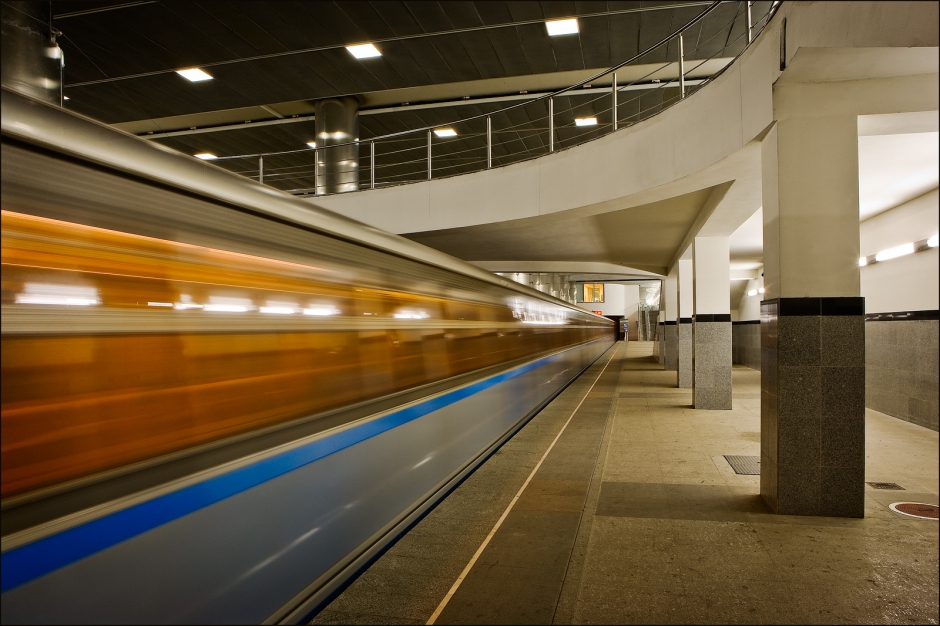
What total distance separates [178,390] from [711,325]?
1070 cm

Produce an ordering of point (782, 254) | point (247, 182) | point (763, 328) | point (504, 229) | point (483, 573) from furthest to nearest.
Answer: point (504, 229), point (763, 328), point (782, 254), point (483, 573), point (247, 182)

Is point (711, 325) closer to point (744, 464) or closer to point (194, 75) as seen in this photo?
point (744, 464)

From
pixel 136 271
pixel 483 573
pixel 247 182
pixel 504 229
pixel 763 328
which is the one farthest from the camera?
pixel 504 229

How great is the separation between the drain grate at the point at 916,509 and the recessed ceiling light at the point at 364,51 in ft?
39.4

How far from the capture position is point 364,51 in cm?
1289

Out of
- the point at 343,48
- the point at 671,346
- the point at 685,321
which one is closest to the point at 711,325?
the point at 685,321

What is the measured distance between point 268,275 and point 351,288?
0.80m

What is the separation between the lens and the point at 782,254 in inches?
192

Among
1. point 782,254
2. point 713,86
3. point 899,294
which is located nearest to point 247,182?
point 782,254

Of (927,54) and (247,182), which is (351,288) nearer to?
(247,182)

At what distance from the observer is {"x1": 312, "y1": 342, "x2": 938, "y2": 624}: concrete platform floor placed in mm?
3225

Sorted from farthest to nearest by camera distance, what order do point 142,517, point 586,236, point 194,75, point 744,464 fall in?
1. point 586,236
2. point 194,75
3. point 744,464
4. point 142,517

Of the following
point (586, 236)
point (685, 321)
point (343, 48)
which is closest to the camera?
point (343, 48)

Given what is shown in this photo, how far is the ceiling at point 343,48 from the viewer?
1086 centimetres
